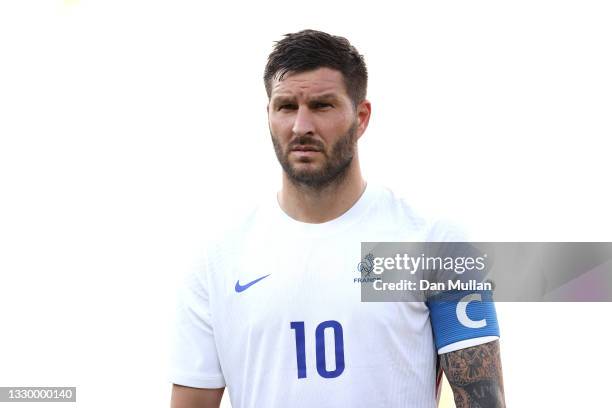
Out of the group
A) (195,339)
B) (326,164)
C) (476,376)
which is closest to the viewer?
(476,376)

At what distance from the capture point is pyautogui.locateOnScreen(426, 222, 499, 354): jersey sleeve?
250 cm

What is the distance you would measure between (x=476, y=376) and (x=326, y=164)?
85 cm

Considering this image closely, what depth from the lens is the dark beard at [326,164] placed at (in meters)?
2.58

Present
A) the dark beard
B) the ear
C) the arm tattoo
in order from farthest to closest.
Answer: the ear, the dark beard, the arm tattoo

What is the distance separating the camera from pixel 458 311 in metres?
2.52

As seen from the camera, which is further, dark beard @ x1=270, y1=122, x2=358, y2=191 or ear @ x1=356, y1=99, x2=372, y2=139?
ear @ x1=356, y1=99, x2=372, y2=139

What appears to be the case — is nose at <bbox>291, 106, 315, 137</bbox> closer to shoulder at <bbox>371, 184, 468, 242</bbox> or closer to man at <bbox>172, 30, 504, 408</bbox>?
man at <bbox>172, 30, 504, 408</bbox>

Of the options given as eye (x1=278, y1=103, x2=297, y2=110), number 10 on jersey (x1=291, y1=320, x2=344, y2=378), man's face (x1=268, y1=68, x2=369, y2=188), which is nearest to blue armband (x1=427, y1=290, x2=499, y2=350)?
number 10 on jersey (x1=291, y1=320, x2=344, y2=378)

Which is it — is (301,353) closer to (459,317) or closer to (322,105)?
(459,317)

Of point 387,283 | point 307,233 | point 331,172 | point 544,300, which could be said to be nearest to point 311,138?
point 331,172

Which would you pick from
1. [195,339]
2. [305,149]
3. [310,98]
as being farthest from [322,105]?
[195,339]

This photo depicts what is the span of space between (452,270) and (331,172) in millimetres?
522

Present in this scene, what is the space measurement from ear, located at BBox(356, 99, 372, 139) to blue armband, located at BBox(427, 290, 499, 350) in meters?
0.66

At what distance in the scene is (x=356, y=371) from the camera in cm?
250
